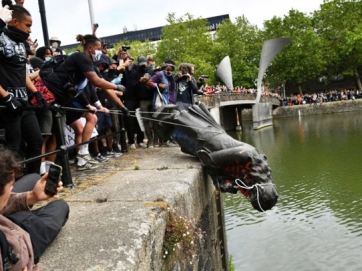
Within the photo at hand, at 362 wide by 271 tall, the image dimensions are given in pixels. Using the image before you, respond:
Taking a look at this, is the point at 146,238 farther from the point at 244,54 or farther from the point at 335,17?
the point at 335,17

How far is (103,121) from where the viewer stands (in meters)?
5.90

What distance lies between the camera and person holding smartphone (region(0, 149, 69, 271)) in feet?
5.64

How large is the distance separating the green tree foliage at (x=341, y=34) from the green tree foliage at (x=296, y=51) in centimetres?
157

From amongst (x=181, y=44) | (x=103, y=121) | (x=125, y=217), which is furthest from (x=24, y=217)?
(x=181, y=44)

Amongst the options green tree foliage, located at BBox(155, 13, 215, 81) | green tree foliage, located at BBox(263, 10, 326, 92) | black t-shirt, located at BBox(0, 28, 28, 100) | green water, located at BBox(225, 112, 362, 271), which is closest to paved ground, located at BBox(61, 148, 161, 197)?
black t-shirt, located at BBox(0, 28, 28, 100)

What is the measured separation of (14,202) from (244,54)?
4454 centimetres

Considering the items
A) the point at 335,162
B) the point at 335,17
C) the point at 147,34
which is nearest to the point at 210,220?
the point at 335,162

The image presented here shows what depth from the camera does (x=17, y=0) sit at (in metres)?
4.98

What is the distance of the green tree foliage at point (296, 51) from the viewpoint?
146 ft

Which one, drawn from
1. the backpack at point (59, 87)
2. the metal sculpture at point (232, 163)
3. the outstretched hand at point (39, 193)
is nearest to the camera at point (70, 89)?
the backpack at point (59, 87)

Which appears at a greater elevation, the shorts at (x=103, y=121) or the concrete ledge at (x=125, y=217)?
the shorts at (x=103, y=121)

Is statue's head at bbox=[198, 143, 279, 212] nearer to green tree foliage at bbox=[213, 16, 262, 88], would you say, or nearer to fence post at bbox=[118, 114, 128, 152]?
fence post at bbox=[118, 114, 128, 152]

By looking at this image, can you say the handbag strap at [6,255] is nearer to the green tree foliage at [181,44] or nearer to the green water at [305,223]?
the green water at [305,223]

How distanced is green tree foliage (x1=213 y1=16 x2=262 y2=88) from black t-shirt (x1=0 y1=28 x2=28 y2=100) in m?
41.4
